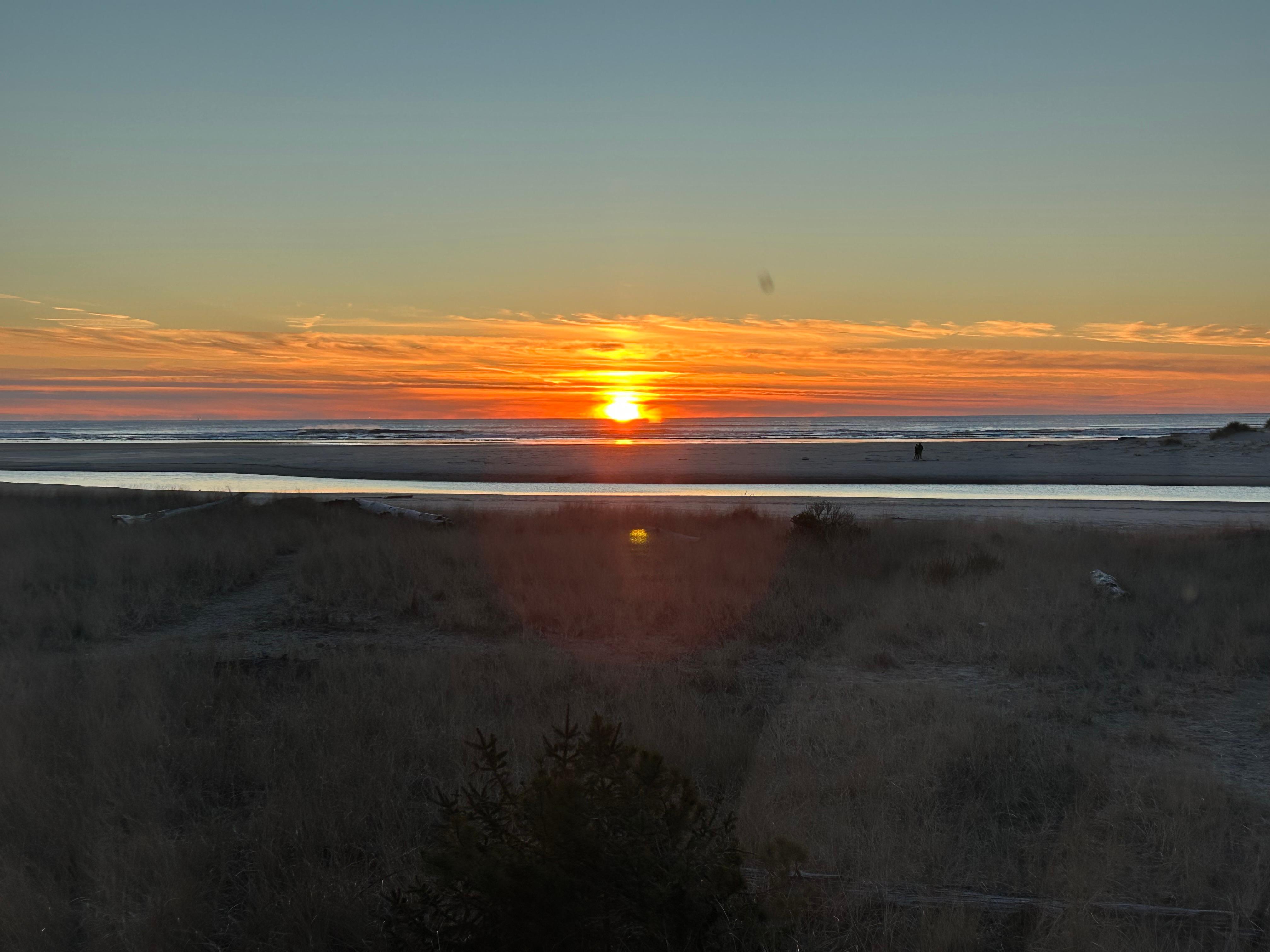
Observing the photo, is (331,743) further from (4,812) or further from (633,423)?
(633,423)

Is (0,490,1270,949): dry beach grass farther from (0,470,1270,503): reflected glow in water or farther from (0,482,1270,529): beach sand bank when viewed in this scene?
(0,470,1270,503): reflected glow in water

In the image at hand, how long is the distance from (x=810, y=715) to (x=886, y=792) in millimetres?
1470

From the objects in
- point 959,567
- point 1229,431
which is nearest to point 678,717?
point 959,567

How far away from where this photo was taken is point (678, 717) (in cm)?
617

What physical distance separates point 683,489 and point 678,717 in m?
25.4

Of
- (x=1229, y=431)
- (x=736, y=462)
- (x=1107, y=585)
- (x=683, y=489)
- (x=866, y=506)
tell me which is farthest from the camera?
(x=1229, y=431)

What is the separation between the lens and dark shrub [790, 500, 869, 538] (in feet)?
45.2

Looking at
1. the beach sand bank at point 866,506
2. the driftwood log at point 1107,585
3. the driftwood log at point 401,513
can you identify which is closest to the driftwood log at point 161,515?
the beach sand bank at point 866,506

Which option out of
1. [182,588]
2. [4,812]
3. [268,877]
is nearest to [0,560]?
[182,588]

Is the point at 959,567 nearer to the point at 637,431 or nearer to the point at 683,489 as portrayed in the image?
the point at 683,489

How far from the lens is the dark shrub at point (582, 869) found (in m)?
2.92

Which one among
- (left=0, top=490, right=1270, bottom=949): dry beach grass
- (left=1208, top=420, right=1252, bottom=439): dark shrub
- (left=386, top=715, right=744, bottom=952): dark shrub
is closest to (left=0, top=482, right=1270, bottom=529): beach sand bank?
(left=0, top=490, right=1270, bottom=949): dry beach grass

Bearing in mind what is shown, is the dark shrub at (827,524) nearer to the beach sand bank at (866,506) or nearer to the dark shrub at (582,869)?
the beach sand bank at (866,506)

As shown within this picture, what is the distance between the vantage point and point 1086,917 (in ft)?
12.0
